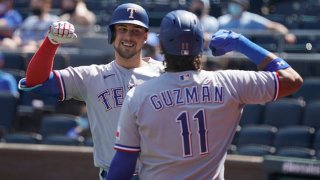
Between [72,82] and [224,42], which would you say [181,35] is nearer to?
[224,42]

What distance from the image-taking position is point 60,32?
423cm

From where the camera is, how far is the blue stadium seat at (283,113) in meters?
8.50

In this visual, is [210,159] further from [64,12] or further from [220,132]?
[64,12]

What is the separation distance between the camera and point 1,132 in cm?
965

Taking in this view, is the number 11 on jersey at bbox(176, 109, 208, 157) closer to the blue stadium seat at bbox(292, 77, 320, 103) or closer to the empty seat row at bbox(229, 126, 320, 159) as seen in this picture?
the empty seat row at bbox(229, 126, 320, 159)

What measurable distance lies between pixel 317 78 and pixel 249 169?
86.7 inches

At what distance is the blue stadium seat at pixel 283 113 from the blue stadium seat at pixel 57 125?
2206mm

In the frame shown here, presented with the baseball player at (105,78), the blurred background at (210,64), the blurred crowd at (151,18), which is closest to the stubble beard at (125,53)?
the baseball player at (105,78)

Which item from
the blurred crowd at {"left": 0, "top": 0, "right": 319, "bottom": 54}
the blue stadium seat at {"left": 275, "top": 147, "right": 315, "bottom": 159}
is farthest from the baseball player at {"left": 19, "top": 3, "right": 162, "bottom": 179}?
the blurred crowd at {"left": 0, "top": 0, "right": 319, "bottom": 54}

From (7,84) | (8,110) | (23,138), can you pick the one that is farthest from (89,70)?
(7,84)

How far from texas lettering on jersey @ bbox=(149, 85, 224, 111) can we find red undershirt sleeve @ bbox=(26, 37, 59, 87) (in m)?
1.11

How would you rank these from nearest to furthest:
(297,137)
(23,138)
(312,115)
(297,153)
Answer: (297,153) → (297,137) → (312,115) → (23,138)

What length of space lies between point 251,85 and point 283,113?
5.22 metres

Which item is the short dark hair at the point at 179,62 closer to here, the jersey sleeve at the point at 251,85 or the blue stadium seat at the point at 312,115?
the jersey sleeve at the point at 251,85
